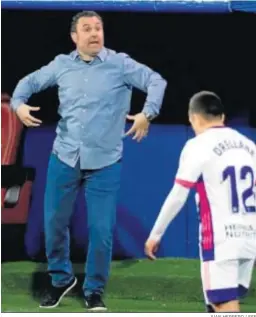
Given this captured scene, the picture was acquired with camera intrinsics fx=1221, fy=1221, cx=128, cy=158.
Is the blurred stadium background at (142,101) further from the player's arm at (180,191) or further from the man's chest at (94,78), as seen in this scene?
the player's arm at (180,191)

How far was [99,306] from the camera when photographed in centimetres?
853

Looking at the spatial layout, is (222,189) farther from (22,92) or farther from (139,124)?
(22,92)

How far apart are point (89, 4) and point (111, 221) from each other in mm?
1710

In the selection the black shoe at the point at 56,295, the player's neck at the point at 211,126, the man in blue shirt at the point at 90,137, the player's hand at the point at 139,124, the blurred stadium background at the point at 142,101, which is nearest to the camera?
the player's neck at the point at 211,126

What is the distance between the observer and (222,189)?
23.0 feet

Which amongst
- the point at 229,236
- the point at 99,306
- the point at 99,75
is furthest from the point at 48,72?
the point at 229,236

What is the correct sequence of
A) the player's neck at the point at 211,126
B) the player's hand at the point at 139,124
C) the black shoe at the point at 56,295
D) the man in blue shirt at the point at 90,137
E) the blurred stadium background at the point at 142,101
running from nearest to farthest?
1. the player's neck at the point at 211,126
2. the player's hand at the point at 139,124
3. the man in blue shirt at the point at 90,137
4. the black shoe at the point at 56,295
5. the blurred stadium background at the point at 142,101

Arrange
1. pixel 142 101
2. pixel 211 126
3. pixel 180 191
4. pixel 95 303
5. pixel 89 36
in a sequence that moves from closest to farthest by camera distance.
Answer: pixel 180 191 → pixel 211 126 → pixel 95 303 → pixel 89 36 → pixel 142 101

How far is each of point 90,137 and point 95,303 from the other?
116 cm

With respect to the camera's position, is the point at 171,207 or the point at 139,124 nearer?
the point at 171,207

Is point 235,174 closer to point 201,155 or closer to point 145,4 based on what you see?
point 201,155

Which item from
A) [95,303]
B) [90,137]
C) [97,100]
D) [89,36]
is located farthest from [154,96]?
[95,303]

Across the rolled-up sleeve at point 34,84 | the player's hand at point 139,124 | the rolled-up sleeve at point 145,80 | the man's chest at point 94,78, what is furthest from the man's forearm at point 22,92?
the player's hand at point 139,124

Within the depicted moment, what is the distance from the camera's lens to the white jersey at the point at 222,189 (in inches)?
274
